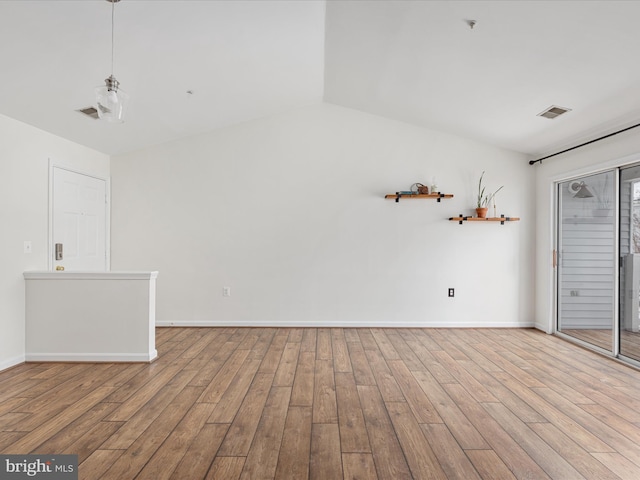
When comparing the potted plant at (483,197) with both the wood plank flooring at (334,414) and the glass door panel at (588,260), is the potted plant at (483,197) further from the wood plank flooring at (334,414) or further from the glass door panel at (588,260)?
the wood plank flooring at (334,414)

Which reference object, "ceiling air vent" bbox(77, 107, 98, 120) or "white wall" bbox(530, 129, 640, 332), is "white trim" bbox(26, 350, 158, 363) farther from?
"white wall" bbox(530, 129, 640, 332)

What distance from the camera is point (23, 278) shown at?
389 cm

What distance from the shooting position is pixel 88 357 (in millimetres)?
3904

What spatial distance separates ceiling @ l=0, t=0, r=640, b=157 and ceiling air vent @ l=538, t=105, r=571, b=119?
0.08 meters

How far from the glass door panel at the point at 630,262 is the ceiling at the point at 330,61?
667 mm

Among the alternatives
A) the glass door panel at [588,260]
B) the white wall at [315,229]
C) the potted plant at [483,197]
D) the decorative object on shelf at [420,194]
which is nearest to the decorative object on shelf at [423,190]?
the decorative object on shelf at [420,194]

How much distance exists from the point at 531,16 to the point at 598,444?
9.42ft

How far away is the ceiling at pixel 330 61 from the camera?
2.77 meters

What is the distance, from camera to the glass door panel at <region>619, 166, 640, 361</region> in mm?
3938

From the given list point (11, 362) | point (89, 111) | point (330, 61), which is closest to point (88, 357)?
point (11, 362)

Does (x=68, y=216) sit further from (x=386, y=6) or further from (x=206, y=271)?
(x=386, y=6)

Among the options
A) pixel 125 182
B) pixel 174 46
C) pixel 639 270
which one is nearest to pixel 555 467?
pixel 639 270

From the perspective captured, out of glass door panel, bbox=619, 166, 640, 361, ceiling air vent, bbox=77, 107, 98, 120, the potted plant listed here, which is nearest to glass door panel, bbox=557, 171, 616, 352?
glass door panel, bbox=619, 166, 640, 361

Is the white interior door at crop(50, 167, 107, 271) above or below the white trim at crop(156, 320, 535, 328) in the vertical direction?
above
